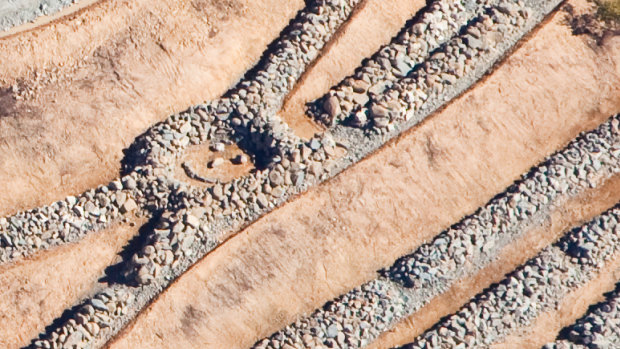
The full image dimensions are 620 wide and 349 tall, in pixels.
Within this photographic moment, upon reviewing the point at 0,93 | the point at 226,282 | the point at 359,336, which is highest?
the point at 0,93

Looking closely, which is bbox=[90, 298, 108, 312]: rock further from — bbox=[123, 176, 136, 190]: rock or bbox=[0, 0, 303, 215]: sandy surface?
bbox=[0, 0, 303, 215]: sandy surface

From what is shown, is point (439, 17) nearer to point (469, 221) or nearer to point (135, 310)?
point (469, 221)

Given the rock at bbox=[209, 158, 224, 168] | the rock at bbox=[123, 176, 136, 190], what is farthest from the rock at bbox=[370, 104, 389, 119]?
the rock at bbox=[123, 176, 136, 190]

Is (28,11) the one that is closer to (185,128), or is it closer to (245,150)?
(185,128)

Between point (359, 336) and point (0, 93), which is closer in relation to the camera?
point (359, 336)

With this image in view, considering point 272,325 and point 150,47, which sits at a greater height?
point 150,47

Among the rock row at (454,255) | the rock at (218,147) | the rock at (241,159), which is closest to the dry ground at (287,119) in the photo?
the rock row at (454,255)

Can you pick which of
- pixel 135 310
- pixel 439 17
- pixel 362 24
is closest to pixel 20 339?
pixel 135 310
